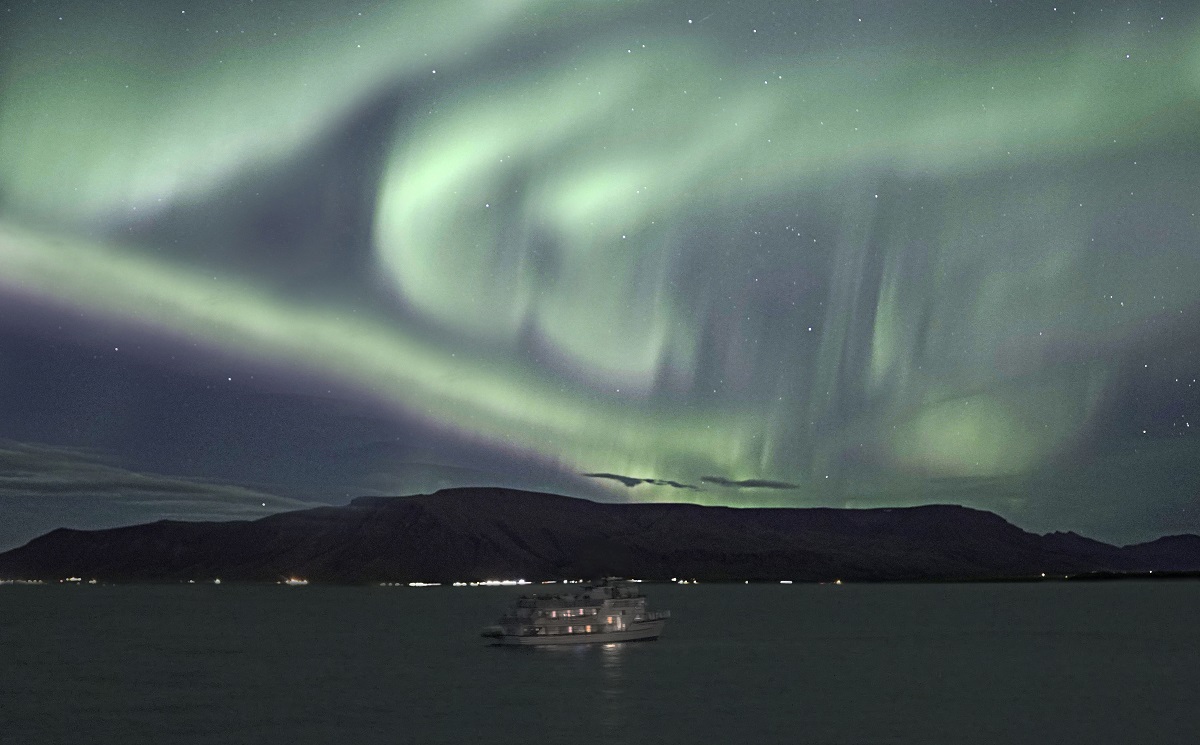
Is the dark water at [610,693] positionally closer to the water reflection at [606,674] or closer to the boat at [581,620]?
the water reflection at [606,674]

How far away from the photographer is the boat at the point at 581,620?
166m

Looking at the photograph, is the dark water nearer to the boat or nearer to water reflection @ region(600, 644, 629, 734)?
water reflection @ region(600, 644, 629, 734)

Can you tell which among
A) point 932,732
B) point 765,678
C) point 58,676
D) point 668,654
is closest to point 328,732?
point 932,732

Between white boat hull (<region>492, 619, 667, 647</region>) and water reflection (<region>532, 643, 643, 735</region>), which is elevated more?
white boat hull (<region>492, 619, 667, 647</region>)

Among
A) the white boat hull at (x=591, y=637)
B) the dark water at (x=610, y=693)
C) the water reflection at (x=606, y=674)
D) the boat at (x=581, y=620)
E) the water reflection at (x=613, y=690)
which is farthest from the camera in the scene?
the boat at (x=581, y=620)

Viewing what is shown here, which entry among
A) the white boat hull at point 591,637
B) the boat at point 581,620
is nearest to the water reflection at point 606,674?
the white boat hull at point 591,637

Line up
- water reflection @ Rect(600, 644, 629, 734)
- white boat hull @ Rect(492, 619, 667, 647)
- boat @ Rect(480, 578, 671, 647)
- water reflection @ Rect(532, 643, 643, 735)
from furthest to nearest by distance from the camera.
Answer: boat @ Rect(480, 578, 671, 647)
white boat hull @ Rect(492, 619, 667, 647)
water reflection @ Rect(532, 643, 643, 735)
water reflection @ Rect(600, 644, 629, 734)

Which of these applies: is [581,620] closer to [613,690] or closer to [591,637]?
[591,637]

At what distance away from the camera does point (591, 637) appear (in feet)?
548

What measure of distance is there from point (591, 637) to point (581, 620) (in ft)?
12.4

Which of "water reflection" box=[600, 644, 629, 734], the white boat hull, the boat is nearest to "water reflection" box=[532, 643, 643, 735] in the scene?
"water reflection" box=[600, 644, 629, 734]

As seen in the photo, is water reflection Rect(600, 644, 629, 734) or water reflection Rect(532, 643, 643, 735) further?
water reflection Rect(532, 643, 643, 735)

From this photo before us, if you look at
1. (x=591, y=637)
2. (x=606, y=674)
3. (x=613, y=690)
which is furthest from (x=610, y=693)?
(x=591, y=637)

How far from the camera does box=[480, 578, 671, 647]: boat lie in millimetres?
165875
